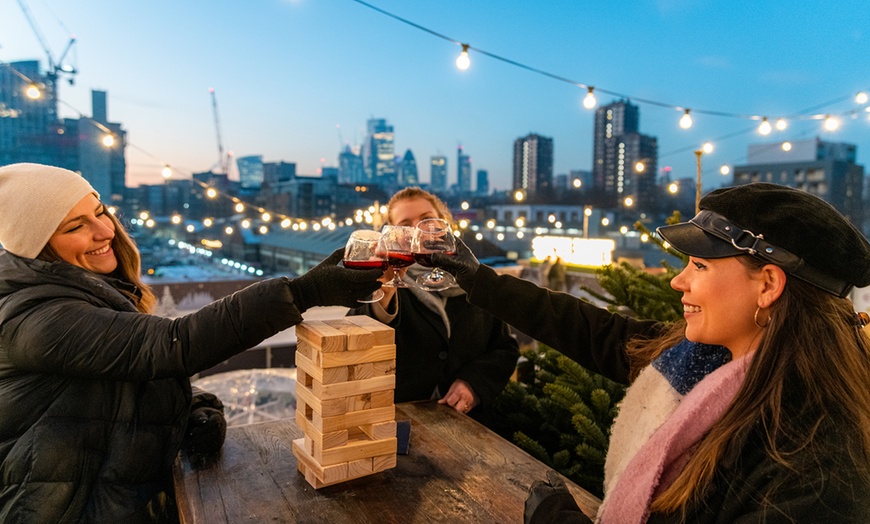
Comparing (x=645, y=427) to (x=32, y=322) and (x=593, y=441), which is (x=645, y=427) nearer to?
(x=593, y=441)

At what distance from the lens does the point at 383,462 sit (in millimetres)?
1669

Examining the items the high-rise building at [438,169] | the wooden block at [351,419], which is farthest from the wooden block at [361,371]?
the high-rise building at [438,169]

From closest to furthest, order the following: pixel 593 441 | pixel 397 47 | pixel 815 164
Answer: pixel 593 441
pixel 815 164
pixel 397 47

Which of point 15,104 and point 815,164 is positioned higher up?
point 815,164

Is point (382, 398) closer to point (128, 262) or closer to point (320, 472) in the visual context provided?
point (320, 472)

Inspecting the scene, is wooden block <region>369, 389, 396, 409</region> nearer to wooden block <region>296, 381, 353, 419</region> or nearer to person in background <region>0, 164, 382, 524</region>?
wooden block <region>296, 381, 353, 419</region>

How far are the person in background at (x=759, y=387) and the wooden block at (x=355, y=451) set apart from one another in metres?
0.50

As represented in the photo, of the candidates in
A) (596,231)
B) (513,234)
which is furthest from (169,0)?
(596,231)

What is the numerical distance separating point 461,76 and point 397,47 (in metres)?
59.1

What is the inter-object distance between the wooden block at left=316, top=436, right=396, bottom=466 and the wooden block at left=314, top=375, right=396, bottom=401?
158 millimetres

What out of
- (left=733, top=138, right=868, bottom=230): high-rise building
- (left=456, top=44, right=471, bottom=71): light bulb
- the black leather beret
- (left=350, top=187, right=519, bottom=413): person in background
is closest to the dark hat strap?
the black leather beret

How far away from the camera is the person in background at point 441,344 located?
2670 millimetres

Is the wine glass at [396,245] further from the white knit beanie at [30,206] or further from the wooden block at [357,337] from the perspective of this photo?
the white knit beanie at [30,206]

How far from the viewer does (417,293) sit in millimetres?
2777
